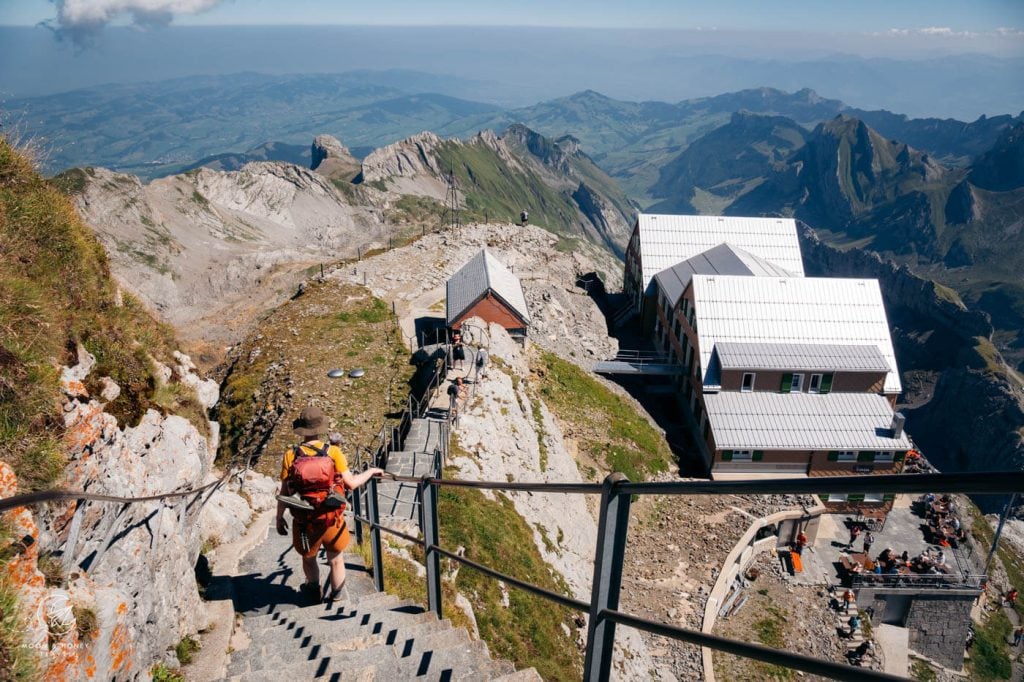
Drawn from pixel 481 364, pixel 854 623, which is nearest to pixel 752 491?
pixel 481 364

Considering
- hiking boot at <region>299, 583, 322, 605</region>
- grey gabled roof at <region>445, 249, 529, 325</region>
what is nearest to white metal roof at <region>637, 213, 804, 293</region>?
grey gabled roof at <region>445, 249, 529, 325</region>

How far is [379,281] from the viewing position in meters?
51.7

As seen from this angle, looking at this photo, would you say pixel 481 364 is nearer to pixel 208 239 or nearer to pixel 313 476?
pixel 313 476

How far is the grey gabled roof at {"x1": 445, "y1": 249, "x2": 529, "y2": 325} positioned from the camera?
1554 inches

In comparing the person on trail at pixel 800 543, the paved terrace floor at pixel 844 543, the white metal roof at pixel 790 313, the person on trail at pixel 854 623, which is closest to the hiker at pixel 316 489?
the person on trail at pixel 854 623

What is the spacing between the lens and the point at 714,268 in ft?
182

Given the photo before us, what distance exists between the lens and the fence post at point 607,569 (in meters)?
4.00

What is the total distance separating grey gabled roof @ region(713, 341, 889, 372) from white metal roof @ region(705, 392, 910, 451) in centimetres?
207

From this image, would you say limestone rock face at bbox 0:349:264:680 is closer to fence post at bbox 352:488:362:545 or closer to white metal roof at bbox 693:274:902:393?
fence post at bbox 352:488:362:545

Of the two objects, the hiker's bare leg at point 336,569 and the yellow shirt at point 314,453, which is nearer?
the yellow shirt at point 314,453

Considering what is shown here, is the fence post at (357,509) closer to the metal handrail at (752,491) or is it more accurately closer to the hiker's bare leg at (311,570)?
the hiker's bare leg at (311,570)

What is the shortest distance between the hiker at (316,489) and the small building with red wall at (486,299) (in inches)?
1148

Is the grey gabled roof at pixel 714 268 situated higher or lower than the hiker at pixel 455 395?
higher

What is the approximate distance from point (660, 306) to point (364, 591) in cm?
5017
